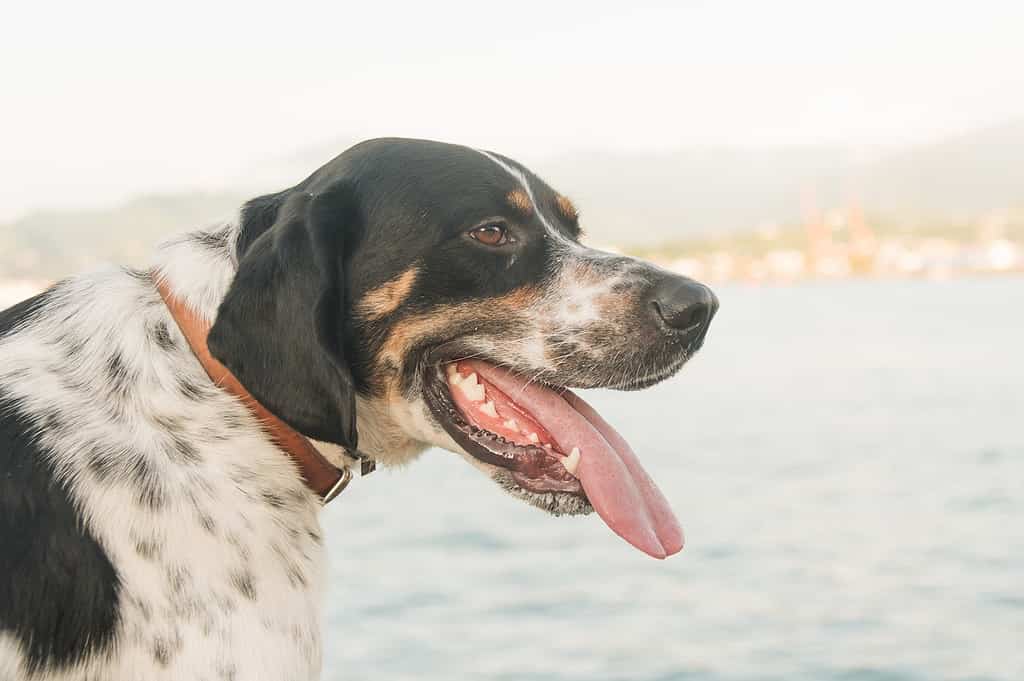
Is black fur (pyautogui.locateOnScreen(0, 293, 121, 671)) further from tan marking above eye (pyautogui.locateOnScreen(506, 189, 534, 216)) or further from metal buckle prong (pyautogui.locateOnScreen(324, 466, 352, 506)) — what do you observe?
tan marking above eye (pyautogui.locateOnScreen(506, 189, 534, 216))

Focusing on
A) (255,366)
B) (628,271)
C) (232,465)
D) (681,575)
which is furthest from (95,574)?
(681,575)

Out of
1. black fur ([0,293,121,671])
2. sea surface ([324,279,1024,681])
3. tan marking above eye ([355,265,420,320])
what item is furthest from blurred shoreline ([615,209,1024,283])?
black fur ([0,293,121,671])

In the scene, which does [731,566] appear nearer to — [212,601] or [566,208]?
[566,208]

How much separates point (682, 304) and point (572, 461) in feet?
1.77

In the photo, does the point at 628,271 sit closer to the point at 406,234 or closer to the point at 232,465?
the point at 406,234

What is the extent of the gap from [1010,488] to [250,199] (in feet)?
41.9

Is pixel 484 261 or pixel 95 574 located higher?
pixel 484 261

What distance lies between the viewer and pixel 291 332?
329 cm

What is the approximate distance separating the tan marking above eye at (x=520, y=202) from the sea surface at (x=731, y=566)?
450cm

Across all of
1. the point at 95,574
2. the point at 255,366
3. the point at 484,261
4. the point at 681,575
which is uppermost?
the point at 484,261

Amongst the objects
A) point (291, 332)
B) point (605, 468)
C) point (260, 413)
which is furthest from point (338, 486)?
point (605, 468)

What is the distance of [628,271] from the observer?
3877mm

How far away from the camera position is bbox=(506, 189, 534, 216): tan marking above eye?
3.84 m

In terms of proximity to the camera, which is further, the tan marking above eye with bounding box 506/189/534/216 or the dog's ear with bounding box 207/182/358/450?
the tan marking above eye with bounding box 506/189/534/216
